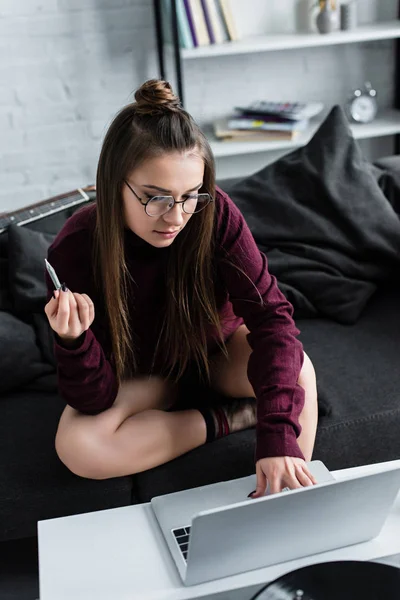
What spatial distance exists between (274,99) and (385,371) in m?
1.81

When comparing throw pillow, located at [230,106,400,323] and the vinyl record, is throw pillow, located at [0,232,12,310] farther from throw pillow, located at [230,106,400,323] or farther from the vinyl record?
the vinyl record

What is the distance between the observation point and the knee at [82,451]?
1510 mm

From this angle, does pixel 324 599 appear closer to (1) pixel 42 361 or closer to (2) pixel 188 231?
(2) pixel 188 231

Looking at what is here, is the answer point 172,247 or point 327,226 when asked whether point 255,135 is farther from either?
point 172,247

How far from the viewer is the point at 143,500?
5.16 ft

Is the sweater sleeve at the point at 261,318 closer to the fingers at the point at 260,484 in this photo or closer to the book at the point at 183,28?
the fingers at the point at 260,484

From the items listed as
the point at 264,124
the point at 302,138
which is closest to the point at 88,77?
the point at 264,124

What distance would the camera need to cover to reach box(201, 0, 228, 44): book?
288 centimetres

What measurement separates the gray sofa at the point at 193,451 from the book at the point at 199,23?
1.29m

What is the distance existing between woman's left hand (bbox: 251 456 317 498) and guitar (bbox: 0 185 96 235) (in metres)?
1.01

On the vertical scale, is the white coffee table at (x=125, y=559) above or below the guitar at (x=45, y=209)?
below

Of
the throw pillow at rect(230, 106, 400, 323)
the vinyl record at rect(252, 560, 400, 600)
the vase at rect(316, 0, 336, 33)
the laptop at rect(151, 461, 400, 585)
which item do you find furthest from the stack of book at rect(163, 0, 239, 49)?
the vinyl record at rect(252, 560, 400, 600)

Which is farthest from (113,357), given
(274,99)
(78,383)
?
(274,99)

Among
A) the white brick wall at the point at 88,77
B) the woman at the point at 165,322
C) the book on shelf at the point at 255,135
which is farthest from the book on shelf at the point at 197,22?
the woman at the point at 165,322
